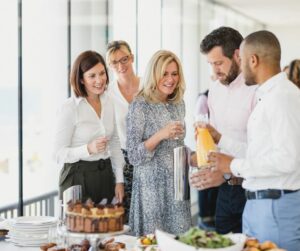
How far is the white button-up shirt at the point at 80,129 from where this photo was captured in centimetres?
334

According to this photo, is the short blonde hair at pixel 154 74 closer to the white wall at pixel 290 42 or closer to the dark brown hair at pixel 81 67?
the dark brown hair at pixel 81 67

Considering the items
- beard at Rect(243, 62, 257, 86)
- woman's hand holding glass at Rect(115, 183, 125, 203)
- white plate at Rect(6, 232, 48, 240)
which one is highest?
beard at Rect(243, 62, 257, 86)

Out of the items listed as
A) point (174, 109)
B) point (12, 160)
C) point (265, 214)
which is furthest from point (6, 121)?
point (265, 214)

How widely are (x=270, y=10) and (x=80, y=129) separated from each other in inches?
322

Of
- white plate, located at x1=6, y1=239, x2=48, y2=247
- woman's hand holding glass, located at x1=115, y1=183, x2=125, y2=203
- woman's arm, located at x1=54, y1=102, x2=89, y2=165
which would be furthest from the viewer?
woman's hand holding glass, located at x1=115, y1=183, x2=125, y2=203

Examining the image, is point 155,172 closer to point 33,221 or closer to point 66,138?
point 66,138

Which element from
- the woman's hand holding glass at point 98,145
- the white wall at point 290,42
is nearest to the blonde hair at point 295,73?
the woman's hand holding glass at point 98,145

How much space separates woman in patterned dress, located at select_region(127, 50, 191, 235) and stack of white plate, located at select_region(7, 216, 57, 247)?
0.72 m

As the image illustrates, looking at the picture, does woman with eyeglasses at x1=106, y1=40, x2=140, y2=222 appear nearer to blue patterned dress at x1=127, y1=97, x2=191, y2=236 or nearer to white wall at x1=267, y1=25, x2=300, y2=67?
blue patterned dress at x1=127, y1=97, x2=191, y2=236

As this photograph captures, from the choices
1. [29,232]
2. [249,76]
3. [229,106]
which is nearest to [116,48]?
[229,106]

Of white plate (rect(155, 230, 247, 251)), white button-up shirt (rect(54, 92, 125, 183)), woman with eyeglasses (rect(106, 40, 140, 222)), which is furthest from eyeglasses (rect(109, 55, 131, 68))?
white plate (rect(155, 230, 247, 251))

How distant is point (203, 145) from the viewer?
112 inches

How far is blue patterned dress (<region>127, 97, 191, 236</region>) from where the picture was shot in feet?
10.7

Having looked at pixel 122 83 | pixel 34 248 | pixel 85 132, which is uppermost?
pixel 122 83
